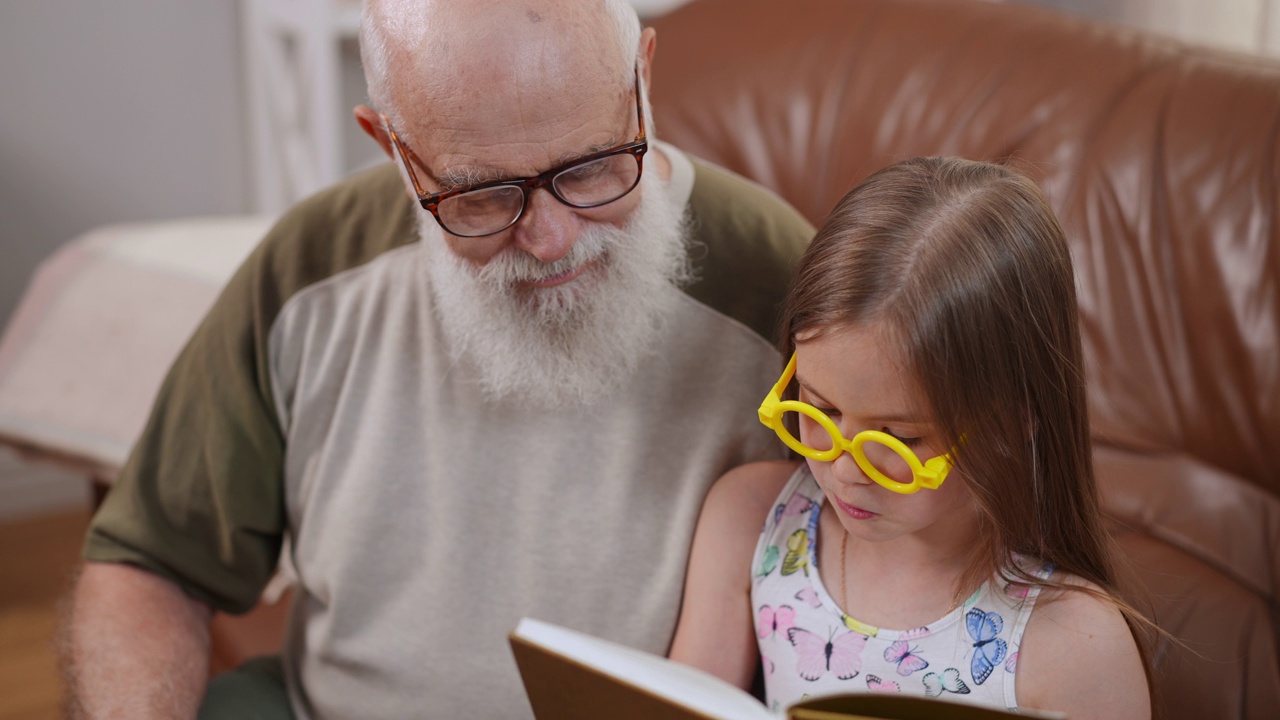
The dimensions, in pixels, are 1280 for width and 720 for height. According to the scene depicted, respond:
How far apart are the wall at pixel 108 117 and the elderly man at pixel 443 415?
2.09 meters

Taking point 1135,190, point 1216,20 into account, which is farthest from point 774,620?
point 1216,20

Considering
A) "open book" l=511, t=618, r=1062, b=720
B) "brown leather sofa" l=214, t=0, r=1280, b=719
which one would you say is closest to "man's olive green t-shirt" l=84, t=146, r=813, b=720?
"open book" l=511, t=618, r=1062, b=720

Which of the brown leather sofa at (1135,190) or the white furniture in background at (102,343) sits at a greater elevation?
the brown leather sofa at (1135,190)

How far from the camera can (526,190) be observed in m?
1.13

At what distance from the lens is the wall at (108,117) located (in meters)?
3.08

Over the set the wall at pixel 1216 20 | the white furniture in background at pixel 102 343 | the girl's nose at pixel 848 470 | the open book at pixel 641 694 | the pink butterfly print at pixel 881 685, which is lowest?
the white furniture in background at pixel 102 343

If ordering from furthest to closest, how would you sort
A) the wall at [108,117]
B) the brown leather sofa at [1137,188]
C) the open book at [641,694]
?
the wall at [108,117]
the brown leather sofa at [1137,188]
the open book at [641,694]

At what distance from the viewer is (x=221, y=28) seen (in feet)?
10.8

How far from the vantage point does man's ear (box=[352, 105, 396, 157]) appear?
1236mm

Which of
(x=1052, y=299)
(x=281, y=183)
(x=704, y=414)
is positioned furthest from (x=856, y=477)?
(x=281, y=183)

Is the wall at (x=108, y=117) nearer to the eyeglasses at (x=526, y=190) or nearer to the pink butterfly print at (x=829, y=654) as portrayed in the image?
the eyeglasses at (x=526, y=190)

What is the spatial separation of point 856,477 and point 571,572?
43cm

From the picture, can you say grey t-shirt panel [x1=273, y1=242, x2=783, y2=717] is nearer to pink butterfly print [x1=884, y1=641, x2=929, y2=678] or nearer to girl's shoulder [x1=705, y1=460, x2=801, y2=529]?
girl's shoulder [x1=705, y1=460, x2=801, y2=529]

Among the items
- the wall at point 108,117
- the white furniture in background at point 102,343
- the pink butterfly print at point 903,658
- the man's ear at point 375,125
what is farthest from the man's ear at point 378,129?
the wall at point 108,117
